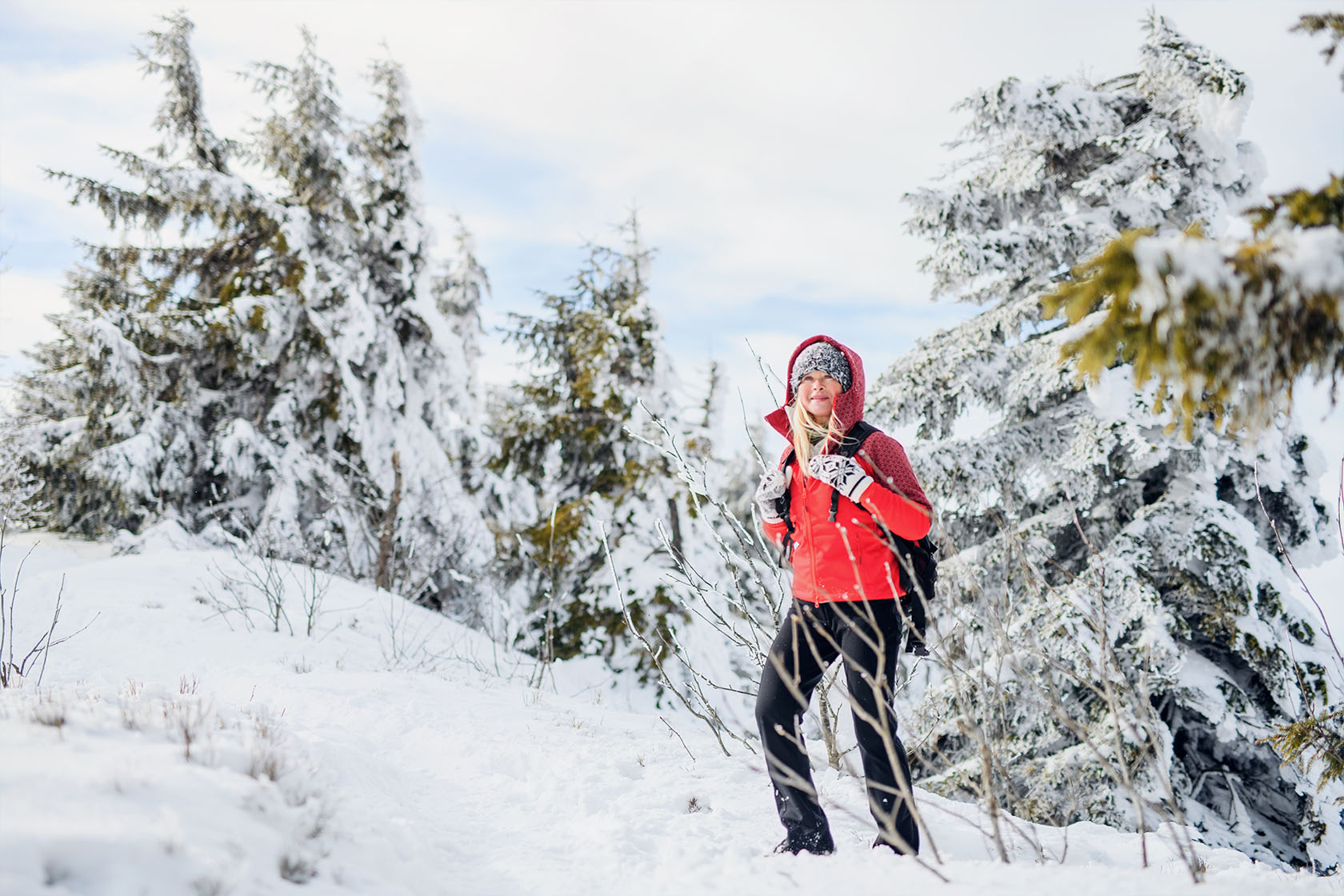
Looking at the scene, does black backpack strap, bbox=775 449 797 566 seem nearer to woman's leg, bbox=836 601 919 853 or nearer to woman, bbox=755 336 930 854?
woman, bbox=755 336 930 854

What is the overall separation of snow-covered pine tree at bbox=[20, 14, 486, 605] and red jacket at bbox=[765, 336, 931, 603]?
8820mm

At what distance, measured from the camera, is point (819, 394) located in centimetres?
292

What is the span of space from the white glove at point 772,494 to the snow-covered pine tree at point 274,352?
8654 mm

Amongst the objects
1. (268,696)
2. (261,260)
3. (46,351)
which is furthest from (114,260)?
(268,696)

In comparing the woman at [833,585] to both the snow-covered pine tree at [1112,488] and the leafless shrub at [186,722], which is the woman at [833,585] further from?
the snow-covered pine tree at [1112,488]

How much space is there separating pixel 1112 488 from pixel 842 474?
227 inches

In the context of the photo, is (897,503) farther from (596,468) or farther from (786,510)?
(596,468)

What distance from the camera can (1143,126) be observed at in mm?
7078

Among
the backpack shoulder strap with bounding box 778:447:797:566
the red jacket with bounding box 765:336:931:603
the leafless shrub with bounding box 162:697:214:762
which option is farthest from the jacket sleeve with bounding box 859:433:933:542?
the leafless shrub with bounding box 162:697:214:762

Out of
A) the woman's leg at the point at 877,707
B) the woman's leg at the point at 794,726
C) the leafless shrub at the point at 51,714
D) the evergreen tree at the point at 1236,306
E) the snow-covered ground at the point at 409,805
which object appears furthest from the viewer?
the woman's leg at the point at 794,726

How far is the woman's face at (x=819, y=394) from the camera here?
9.57 ft

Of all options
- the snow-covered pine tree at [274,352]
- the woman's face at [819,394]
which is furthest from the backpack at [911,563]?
the snow-covered pine tree at [274,352]

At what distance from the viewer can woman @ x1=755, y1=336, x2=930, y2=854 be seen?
2.52 m

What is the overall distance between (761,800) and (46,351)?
23121 mm
